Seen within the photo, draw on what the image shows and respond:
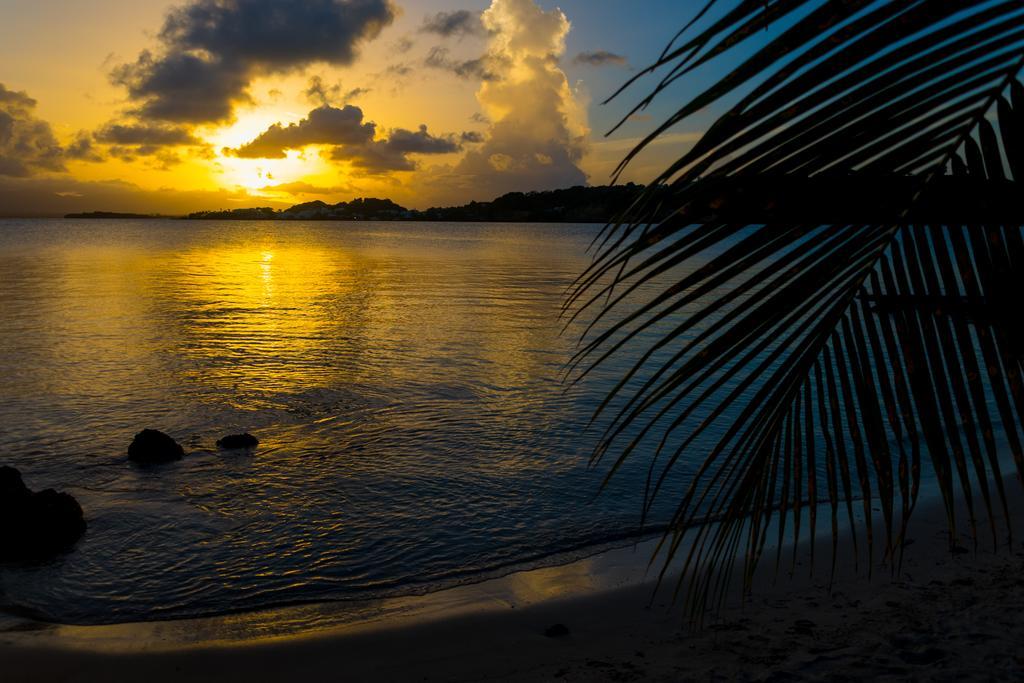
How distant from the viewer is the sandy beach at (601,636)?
17.3 feet

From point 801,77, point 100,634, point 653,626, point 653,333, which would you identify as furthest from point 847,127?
point 653,333

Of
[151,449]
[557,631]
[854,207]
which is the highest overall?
A: [854,207]

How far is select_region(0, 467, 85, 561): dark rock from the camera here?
8.53 meters

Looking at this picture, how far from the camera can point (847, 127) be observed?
109 cm

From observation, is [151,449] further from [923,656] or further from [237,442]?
[923,656]

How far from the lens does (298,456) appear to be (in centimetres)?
1217

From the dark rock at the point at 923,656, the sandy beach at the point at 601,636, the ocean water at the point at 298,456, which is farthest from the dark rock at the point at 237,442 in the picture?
the dark rock at the point at 923,656

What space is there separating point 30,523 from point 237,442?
3986mm

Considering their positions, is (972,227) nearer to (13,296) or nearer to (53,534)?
(53,534)

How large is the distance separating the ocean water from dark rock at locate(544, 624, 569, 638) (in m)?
1.79

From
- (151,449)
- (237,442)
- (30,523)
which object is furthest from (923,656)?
(151,449)

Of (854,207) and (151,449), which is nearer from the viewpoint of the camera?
(854,207)

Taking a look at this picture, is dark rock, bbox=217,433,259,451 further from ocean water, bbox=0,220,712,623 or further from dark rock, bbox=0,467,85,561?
dark rock, bbox=0,467,85,561

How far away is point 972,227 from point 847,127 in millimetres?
331
